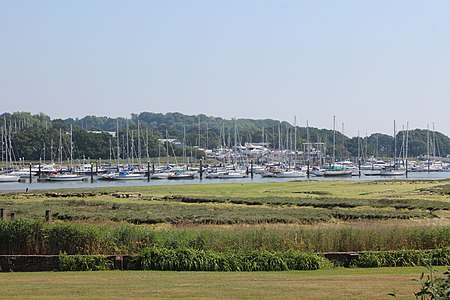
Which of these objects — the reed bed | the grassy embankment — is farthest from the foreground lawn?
the grassy embankment

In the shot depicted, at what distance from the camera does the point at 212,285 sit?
21625 mm

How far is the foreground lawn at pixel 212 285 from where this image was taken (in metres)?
19.8

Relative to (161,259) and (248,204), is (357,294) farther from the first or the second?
(248,204)

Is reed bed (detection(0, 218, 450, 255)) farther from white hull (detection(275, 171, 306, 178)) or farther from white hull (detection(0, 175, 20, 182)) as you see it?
white hull (detection(275, 171, 306, 178))

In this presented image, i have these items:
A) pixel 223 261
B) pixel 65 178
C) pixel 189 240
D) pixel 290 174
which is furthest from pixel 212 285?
pixel 290 174

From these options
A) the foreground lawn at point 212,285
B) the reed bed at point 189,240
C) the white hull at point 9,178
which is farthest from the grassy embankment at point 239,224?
the white hull at point 9,178

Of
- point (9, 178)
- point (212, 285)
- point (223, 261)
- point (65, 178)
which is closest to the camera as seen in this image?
point (212, 285)

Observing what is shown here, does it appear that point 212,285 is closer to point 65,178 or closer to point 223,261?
point 223,261

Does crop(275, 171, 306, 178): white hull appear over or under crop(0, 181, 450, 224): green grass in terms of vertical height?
over

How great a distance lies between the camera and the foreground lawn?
1978 centimetres

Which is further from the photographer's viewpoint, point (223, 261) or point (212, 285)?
point (223, 261)

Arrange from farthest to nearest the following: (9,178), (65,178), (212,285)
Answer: (65,178), (9,178), (212,285)

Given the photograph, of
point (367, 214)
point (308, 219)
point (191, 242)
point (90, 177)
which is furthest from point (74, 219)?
point (90, 177)

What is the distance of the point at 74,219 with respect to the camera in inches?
2084
